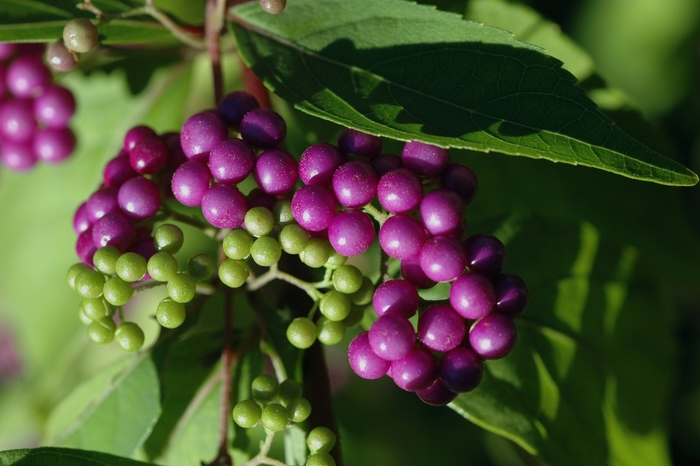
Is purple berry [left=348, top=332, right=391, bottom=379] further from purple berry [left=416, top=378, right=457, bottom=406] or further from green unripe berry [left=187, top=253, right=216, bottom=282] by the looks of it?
green unripe berry [left=187, top=253, right=216, bottom=282]

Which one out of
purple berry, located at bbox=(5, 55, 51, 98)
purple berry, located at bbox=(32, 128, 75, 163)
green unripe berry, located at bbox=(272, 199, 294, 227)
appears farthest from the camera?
purple berry, located at bbox=(32, 128, 75, 163)

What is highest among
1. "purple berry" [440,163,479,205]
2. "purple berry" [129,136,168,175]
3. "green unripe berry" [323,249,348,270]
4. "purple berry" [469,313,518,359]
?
"purple berry" [440,163,479,205]

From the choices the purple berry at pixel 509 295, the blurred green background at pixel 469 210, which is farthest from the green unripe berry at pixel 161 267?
the blurred green background at pixel 469 210

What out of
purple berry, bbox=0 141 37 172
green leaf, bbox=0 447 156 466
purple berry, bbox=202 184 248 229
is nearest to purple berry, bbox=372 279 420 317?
purple berry, bbox=202 184 248 229

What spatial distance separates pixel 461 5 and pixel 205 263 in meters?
0.93

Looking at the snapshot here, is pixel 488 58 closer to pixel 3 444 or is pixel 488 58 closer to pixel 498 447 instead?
pixel 498 447

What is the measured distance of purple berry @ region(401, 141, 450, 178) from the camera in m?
0.99

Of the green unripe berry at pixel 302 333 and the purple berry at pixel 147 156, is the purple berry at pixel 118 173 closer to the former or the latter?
the purple berry at pixel 147 156

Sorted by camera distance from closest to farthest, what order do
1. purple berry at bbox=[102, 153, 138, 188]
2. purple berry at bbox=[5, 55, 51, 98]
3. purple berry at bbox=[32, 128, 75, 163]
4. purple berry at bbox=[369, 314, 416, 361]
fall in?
1. purple berry at bbox=[369, 314, 416, 361]
2. purple berry at bbox=[102, 153, 138, 188]
3. purple berry at bbox=[5, 55, 51, 98]
4. purple berry at bbox=[32, 128, 75, 163]

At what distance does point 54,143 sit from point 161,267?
91cm

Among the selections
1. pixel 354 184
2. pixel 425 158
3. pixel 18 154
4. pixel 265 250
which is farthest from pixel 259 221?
pixel 18 154

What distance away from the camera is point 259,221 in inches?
38.4

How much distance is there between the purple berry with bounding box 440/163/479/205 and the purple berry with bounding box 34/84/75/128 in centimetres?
106

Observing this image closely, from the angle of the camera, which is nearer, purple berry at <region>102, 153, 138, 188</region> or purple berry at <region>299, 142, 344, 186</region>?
purple berry at <region>299, 142, 344, 186</region>
